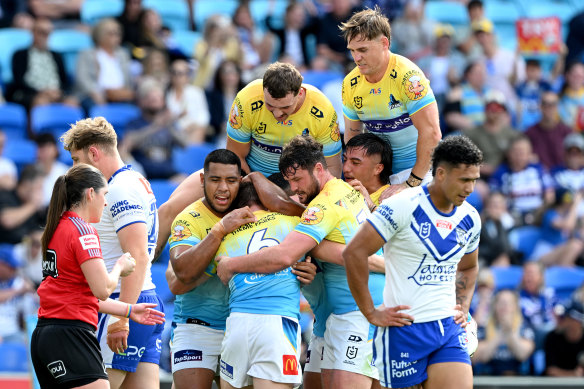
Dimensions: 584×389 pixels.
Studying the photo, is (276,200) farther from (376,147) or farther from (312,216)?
(376,147)

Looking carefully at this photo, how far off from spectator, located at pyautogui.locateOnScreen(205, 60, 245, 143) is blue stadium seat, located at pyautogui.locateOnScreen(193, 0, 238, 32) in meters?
2.42

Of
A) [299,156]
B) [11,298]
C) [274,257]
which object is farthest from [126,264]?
[11,298]

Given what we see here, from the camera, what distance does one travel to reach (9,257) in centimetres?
1071

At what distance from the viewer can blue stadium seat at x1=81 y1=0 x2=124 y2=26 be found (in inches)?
556

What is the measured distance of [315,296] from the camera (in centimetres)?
684

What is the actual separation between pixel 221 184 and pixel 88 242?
1.26 m

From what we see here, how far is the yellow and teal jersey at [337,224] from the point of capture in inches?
246

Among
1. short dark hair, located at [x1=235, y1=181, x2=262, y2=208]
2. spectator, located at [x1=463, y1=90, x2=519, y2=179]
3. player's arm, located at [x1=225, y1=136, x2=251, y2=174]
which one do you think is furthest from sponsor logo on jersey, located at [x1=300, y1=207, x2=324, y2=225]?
spectator, located at [x1=463, y1=90, x2=519, y2=179]

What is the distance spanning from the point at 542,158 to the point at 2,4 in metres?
8.46

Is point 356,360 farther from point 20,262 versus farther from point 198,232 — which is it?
point 20,262

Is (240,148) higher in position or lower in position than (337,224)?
higher

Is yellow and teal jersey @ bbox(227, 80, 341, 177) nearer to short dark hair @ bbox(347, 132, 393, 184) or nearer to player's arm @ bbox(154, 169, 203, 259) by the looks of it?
short dark hair @ bbox(347, 132, 393, 184)

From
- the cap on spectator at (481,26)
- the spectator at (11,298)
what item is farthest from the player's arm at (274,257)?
the cap on spectator at (481,26)

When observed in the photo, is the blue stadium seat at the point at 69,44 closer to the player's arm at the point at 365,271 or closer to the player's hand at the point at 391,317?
the player's arm at the point at 365,271
